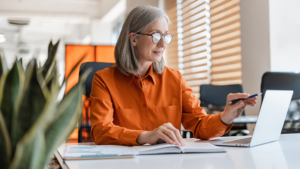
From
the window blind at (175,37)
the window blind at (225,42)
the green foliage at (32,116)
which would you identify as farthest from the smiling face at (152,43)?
the window blind at (175,37)

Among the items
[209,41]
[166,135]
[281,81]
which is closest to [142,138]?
[166,135]

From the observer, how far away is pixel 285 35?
2674 mm

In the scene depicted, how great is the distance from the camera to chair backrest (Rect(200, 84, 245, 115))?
272 centimetres

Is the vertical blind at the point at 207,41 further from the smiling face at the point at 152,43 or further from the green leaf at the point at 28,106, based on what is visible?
the green leaf at the point at 28,106

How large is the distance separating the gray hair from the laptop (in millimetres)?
611

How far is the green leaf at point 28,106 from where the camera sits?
14.4 inches

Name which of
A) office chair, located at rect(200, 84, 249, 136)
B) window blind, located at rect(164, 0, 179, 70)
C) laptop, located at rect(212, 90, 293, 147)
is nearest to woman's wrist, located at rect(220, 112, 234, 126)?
laptop, located at rect(212, 90, 293, 147)

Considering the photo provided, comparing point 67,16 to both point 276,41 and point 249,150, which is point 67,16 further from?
point 249,150

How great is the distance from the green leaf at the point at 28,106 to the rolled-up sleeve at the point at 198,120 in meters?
1.02

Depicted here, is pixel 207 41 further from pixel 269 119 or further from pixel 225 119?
pixel 269 119

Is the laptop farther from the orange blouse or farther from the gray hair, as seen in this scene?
the gray hair

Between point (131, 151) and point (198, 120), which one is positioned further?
point (198, 120)

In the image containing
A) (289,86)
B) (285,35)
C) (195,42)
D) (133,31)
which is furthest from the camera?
(195,42)

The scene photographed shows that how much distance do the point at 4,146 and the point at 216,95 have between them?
2545 millimetres
